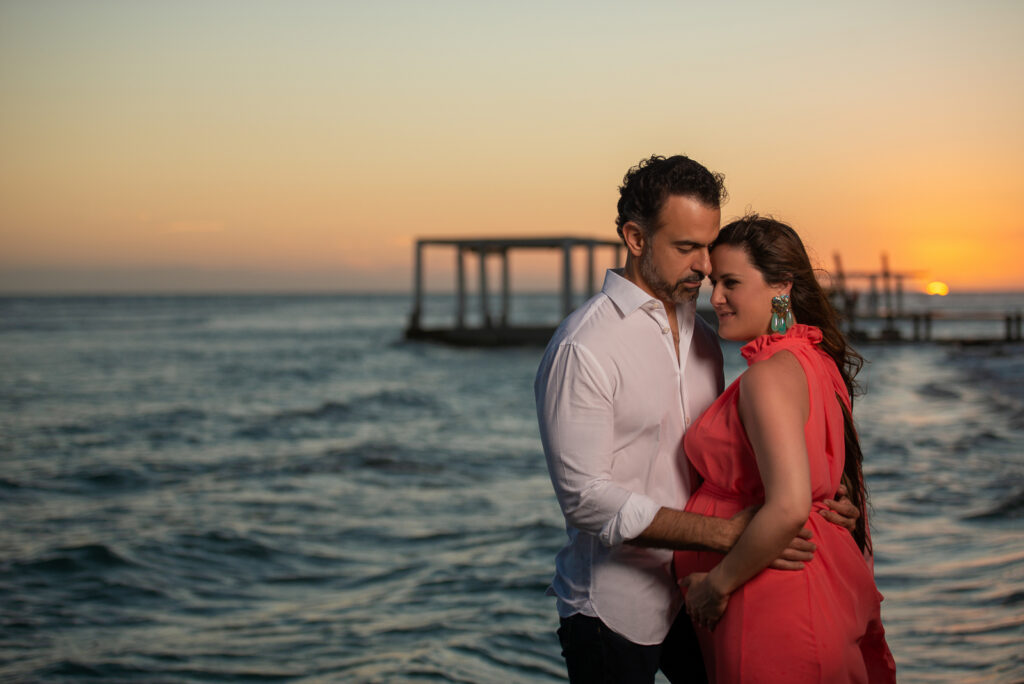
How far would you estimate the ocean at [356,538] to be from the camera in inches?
220

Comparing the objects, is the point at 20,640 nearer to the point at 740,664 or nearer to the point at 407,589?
the point at 407,589

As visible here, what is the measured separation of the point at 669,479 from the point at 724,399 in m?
0.29

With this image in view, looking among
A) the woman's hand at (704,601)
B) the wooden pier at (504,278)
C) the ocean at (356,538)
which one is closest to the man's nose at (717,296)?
the woman's hand at (704,601)

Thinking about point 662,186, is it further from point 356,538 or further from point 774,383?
point 356,538

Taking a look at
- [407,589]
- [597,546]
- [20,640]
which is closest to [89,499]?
[20,640]

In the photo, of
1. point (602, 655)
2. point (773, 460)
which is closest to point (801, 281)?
point (773, 460)

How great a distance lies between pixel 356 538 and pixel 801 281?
21.4 feet

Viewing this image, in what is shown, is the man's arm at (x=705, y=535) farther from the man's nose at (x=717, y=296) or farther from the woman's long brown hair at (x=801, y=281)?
the man's nose at (x=717, y=296)

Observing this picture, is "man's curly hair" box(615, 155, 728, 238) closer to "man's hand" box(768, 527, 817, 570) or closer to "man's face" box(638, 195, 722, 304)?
"man's face" box(638, 195, 722, 304)

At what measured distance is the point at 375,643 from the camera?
19.0 ft

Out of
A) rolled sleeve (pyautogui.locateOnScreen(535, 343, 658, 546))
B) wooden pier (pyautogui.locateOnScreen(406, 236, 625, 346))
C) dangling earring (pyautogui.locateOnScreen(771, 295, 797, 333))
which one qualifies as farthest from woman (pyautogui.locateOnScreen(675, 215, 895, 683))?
wooden pier (pyautogui.locateOnScreen(406, 236, 625, 346))

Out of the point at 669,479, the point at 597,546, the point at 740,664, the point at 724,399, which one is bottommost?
the point at 740,664

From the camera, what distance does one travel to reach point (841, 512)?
7.86ft

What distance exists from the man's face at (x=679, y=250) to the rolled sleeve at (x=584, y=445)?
30 cm
